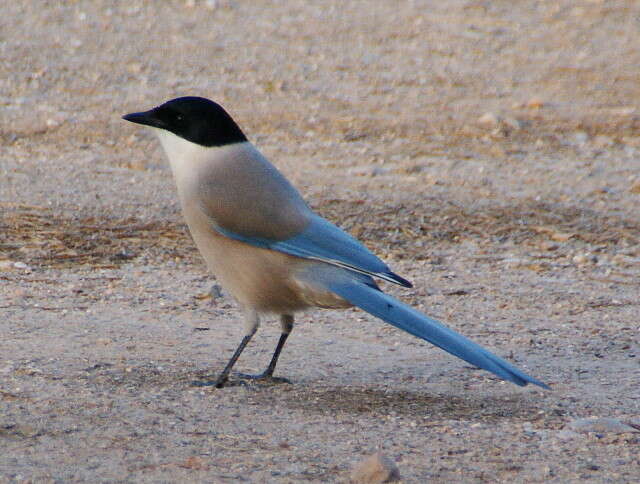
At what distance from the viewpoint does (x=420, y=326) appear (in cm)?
481

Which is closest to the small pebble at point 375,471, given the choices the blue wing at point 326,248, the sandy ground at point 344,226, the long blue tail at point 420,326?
the sandy ground at point 344,226

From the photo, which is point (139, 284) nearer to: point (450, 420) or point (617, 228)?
point (450, 420)

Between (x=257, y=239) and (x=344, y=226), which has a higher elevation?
(x=257, y=239)

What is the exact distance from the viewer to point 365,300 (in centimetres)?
499

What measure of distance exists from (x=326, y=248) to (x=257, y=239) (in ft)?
0.98

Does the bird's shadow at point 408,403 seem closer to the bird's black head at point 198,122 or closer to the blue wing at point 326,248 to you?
the blue wing at point 326,248

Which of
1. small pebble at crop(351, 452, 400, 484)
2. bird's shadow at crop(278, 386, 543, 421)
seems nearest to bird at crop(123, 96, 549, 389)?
bird's shadow at crop(278, 386, 543, 421)

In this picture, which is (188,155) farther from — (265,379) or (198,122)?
(265,379)

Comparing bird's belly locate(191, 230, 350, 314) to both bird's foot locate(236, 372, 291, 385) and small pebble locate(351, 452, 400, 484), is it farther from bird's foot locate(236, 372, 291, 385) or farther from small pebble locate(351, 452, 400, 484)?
small pebble locate(351, 452, 400, 484)

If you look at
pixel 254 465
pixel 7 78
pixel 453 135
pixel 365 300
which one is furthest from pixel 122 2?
pixel 254 465

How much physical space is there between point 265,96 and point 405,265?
401 centimetres

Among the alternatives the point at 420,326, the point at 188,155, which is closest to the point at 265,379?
the point at 420,326

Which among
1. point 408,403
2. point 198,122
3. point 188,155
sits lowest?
point 408,403

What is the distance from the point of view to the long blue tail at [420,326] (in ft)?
15.1
